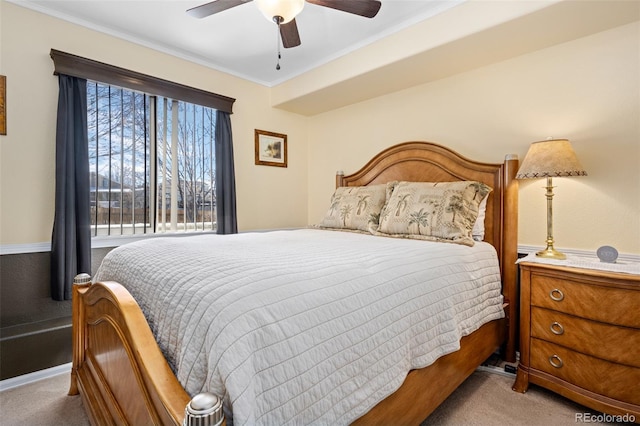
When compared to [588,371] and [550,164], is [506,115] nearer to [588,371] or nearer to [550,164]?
[550,164]

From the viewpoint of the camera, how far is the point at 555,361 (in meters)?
1.77

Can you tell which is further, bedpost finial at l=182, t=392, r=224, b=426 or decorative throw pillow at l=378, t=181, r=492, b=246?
decorative throw pillow at l=378, t=181, r=492, b=246

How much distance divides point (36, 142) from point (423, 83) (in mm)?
3154

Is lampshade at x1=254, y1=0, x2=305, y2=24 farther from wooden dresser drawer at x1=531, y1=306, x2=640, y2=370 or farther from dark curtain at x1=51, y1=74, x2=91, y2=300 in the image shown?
wooden dresser drawer at x1=531, y1=306, x2=640, y2=370

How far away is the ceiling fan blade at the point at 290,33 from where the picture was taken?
6.43ft

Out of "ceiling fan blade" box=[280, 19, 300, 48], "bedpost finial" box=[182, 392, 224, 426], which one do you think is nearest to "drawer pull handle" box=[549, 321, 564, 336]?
"bedpost finial" box=[182, 392, 224, 426]

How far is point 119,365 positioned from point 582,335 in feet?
7.03

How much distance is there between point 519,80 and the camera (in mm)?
2439

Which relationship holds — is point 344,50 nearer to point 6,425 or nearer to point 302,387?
point 302,387

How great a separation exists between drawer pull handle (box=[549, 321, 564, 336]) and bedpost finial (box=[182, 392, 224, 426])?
1877 millimetres

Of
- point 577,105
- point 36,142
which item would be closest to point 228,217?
point 36,142

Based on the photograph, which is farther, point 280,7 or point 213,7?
point 213,7

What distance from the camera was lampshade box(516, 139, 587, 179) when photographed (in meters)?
1.92

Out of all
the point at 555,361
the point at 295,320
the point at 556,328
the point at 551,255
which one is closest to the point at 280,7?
the point at 295,320
